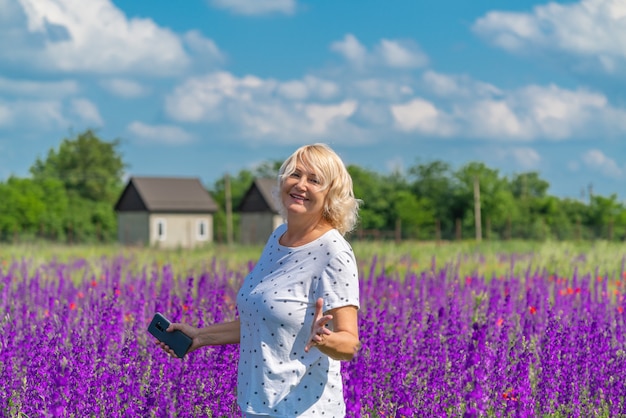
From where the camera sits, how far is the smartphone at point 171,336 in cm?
352

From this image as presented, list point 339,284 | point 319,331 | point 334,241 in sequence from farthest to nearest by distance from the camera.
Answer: point 334,241 < point 339,284 < point 319,331

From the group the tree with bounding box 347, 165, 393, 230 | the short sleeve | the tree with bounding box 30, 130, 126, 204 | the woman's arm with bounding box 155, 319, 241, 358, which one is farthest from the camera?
the tree with bounding box 30, 130, 126, 204

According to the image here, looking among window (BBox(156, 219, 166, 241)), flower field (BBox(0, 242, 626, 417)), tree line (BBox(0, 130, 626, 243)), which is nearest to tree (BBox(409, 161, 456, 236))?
tree line (BBox(0, 130, 626, 243))

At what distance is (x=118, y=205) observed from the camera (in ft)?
176

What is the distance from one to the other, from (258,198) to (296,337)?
5050 centimetres

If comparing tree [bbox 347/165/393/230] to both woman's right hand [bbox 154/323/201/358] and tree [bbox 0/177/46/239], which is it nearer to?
tree [bbox 0/177/46/239]

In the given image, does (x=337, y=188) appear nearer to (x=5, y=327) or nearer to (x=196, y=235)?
(x=5, y=327)

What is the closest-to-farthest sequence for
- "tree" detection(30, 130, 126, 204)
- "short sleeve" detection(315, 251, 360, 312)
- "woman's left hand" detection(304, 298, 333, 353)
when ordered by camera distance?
"woman's left hand" detection(304, 298, 333, 353), "short sleeve" detection(315, 251, 360, 312), "tree" detection(30, 130, 126, 204)

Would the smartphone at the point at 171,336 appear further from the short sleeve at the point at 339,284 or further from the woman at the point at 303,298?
the short sleeve at the point at 339,284

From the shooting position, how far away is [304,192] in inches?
122

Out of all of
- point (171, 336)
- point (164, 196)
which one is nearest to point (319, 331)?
point (171, 336)

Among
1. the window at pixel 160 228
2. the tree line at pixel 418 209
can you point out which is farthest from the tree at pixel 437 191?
the window at pixel 160 228

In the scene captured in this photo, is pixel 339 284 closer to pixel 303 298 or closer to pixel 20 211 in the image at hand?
pixel 303 298

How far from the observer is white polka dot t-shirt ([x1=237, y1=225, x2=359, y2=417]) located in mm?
3012
